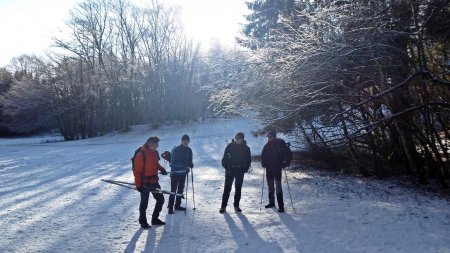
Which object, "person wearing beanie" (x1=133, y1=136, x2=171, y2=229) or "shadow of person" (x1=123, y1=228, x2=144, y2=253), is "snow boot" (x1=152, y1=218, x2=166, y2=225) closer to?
"person wearing beanie" (x1=133, y1=136, x2=171, y2=229)

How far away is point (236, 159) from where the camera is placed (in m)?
8.84

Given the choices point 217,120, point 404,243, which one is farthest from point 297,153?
point 217,120

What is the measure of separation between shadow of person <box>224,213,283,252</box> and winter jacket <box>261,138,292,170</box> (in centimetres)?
156

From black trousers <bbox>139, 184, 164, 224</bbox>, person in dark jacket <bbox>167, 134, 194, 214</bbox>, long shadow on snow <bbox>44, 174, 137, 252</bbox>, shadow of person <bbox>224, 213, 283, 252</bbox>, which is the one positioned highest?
person in dark jacket <bbox>167, 134, 194, 214</bbox>

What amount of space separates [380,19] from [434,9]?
3.98ft

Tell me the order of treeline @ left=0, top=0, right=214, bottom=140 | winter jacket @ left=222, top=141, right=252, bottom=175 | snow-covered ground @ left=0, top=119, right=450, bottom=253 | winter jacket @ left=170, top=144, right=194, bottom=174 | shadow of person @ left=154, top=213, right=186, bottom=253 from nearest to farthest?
shadow of person @ left=154, top=213, right=186, bottom=253 → snow-covered ground @ left=0, top=119, right=450, bottom=253 → winter jacket @ left=222, top=141, right=252, bottom=175 → winter jacket @ left=170, top=144, right=194, bottom=174 → treeline @ left=0, top=0, right=214, bottom=140

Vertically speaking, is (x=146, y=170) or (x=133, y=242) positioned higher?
(x=146, y=170)

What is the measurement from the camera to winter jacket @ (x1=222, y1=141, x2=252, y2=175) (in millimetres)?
8820

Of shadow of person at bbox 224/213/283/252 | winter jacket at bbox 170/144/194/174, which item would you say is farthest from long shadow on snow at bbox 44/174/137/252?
shadow of person at bbox 224/213/283/252

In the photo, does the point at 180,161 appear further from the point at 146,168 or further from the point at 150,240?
the point at 150,240

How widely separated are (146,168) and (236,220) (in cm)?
228

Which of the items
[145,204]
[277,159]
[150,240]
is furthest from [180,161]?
[150,240]

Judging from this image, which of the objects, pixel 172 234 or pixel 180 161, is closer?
pixel 172 234

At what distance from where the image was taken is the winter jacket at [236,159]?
8.82m
